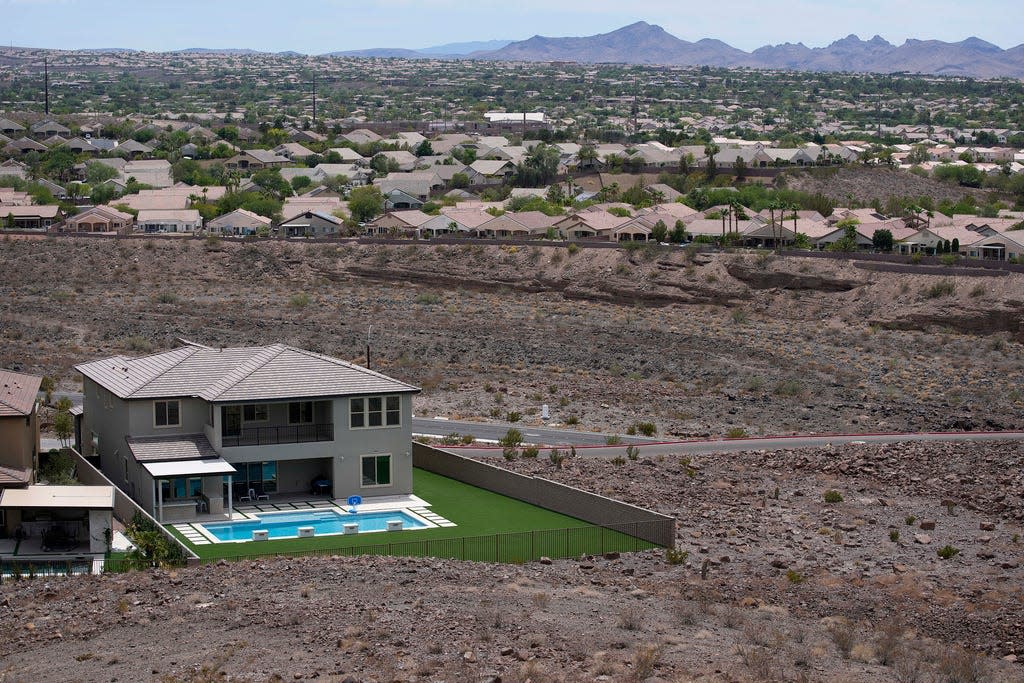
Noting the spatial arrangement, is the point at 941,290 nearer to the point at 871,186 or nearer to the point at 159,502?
→ the point at 871,186

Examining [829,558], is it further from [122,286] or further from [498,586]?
[122,286]

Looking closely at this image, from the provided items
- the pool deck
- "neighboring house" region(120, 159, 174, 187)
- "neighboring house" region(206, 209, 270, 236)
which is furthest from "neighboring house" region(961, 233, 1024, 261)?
"neighboring house" region(120, 159, 174, 187)

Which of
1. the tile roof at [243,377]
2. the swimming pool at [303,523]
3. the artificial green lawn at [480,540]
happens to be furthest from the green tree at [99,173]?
the artificial green lawn at [480,540]

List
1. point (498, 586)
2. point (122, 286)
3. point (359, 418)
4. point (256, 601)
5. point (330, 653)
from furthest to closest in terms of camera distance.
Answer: point (122, 286) < point (359, 418) < point (498, 586) < point (256, 601) < point (330, 653)

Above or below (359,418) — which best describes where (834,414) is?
below

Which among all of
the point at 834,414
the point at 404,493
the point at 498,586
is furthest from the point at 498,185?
the point at 498,586

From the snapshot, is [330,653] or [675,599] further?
[675,599]

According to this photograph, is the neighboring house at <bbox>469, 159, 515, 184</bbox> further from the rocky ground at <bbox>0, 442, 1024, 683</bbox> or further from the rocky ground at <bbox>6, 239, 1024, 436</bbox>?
the rocky ground at <bbox>0, 442, 1024, 683</bbox>

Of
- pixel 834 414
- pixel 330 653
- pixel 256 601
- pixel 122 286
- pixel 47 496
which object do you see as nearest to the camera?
pixel 330 653

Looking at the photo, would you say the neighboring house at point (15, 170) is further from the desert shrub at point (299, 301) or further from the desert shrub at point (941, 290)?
the desert shrub at point (941, 290)
